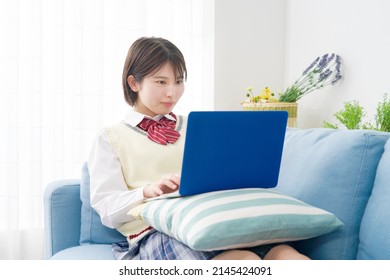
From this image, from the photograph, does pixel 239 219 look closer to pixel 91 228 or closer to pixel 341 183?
pixel 341 183

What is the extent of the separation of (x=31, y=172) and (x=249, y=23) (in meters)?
1.63

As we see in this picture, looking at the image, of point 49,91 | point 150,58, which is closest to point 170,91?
point 150,58

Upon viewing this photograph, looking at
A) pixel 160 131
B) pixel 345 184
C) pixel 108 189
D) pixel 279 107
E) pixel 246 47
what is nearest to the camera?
pixel 345 184

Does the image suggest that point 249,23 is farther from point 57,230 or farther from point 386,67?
point 57,230

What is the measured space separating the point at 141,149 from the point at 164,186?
0.96 feet

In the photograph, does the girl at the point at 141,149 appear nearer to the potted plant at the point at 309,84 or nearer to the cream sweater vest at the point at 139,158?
the cream sweater vest at the point at 139,158

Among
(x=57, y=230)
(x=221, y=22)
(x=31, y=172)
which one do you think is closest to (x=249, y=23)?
(x=221, y=22)

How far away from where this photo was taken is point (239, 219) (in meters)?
1.01

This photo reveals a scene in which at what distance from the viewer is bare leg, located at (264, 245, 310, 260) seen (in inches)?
41.3

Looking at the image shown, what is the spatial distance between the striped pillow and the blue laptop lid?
0.04m

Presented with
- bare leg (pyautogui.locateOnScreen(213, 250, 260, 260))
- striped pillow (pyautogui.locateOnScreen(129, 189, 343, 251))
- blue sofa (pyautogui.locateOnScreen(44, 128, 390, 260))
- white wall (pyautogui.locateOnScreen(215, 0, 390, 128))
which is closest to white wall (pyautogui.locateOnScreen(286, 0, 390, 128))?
white wall (pyautogui.locateOnScreen(215, 0, 390, 128))

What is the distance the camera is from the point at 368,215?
1.12 meters

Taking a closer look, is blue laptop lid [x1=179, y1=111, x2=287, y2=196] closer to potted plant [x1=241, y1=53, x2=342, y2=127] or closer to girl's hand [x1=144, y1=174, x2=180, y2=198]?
girl's hand [x1=144, y1=174, x2=180, y2=198]

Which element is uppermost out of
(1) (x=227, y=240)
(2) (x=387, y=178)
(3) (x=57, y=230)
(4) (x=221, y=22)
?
(4) (x=221, y=22)
